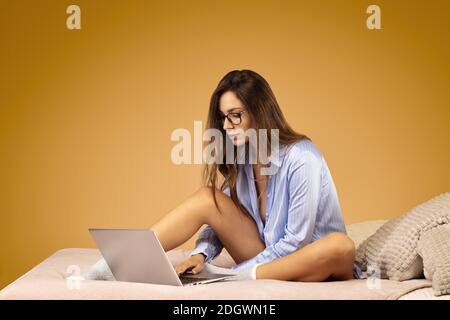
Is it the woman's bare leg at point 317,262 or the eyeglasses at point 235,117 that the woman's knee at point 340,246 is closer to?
the woman's bare leg at point 317,262

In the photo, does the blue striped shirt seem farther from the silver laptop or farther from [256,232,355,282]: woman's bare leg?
the silver laptop

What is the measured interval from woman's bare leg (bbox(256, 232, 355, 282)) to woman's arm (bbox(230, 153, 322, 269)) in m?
0.09

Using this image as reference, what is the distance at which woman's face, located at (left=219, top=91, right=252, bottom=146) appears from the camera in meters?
2.67

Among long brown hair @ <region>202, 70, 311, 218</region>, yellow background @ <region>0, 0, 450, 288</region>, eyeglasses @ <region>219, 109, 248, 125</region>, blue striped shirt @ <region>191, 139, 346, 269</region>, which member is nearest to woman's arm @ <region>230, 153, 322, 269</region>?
blue striped shirt @ <region>191, 139, 346, 269</region>

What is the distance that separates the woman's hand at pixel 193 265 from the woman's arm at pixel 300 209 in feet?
0.45

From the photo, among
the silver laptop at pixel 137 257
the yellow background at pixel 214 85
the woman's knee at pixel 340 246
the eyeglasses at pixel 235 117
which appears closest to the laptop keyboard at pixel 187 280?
the silver laptop at pixel 137 257

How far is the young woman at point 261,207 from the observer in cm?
251

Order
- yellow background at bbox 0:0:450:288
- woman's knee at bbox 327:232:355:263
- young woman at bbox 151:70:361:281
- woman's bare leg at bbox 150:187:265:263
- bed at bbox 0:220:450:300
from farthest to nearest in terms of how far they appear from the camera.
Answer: yellow background at bbox 0:0:450:288 < woman's bare leg at bbox 150:187:265:263 < young woman at bbox 151:70:361:281 < woman's knee at bbox 327:232:355:263 < bed at bbox 0:220:450:300

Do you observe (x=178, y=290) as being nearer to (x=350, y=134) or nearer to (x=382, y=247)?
(x=382, y=247)

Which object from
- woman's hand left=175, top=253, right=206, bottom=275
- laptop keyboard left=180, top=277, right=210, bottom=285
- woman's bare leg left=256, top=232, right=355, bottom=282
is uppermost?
woman's bare leg left=256, top=232, right=355, bottom=282

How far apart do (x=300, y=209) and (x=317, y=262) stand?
22 cm

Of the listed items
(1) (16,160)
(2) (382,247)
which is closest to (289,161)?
(2) (382,247)
